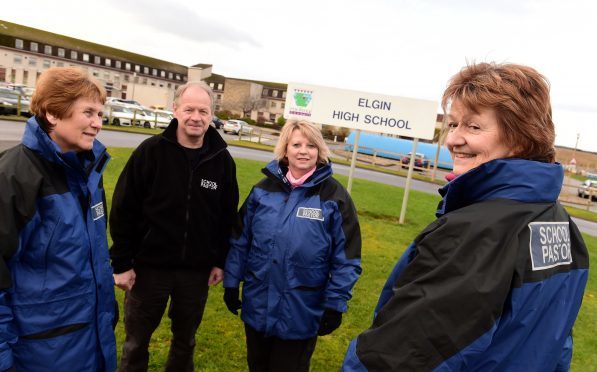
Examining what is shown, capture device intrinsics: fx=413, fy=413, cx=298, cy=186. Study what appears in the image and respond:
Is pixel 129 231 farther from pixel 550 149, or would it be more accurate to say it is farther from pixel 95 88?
pixel 550 149

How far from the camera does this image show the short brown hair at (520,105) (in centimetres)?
137

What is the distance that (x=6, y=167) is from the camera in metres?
1.98

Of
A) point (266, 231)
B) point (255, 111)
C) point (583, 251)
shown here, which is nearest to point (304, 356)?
point (266, 231)

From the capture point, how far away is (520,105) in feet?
4.48

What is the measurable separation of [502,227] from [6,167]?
2.15 meters

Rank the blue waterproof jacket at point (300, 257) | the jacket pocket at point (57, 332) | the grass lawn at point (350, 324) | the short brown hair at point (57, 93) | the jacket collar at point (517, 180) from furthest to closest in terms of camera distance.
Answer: the grass lawn at point (350, 324) < the blue waterproof jacket at point (300, 257) < the short brown hair at point (57, 93) < the jacket pocket at point (57, 332) < the jacket collar at point (517, 180)

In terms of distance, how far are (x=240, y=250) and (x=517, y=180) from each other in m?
2.27

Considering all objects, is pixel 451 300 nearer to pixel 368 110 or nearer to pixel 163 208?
pixel 163 208

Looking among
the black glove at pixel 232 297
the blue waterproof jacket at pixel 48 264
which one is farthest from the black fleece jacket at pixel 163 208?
the blue waterproof jacket at pixel 48 264

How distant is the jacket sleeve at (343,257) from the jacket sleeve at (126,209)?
4.88ft

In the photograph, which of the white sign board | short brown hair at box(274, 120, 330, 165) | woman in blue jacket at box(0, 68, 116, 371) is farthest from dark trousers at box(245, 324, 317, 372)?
the white sign board

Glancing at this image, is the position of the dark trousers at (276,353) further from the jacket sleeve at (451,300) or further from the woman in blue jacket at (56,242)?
the jacket sleeve at (451,300)

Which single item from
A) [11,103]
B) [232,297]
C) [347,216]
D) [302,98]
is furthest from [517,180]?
[11,103]

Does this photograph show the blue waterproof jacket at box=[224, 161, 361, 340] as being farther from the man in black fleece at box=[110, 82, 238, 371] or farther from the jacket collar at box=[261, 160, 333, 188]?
the man in black fleece at box=[110, 82, 238, 371]
